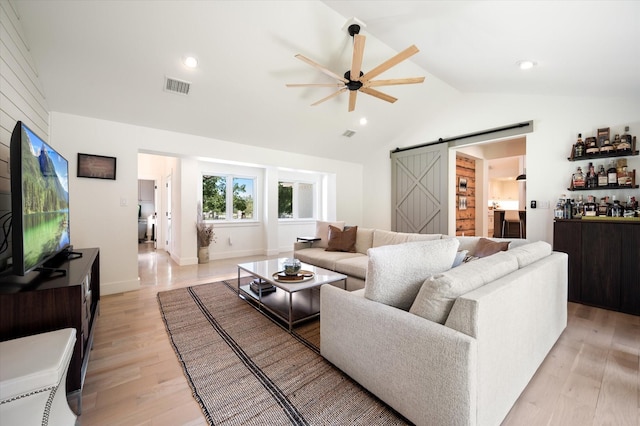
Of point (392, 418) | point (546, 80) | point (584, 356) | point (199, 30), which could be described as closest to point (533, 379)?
point (584, 356)

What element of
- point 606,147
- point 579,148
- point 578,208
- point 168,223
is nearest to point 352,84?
point 579,148

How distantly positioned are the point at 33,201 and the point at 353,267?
2.75 meters

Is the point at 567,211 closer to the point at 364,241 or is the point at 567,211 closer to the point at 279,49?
the point at 364,241

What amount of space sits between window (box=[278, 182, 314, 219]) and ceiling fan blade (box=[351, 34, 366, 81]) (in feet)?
13.9

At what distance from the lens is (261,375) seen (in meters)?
1.75

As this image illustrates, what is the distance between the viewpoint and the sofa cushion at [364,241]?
4004 mm

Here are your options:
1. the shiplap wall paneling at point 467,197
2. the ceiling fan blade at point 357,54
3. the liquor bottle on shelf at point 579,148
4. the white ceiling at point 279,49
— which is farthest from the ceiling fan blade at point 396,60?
the shiplap wall paneling at point 467,197

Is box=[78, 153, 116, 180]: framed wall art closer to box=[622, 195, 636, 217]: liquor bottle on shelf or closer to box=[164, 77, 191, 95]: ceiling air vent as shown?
box=[164, 77, 191, 95]: ceiling air vent

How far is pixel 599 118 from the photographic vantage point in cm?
331

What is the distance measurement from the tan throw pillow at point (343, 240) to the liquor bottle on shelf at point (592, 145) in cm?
310

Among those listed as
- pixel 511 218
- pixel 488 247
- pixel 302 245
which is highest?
pixel 511 218

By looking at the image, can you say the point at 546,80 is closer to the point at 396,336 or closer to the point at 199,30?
the point at 396,336

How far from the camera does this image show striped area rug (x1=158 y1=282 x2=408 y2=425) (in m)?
1.41

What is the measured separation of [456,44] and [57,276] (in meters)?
3.95
